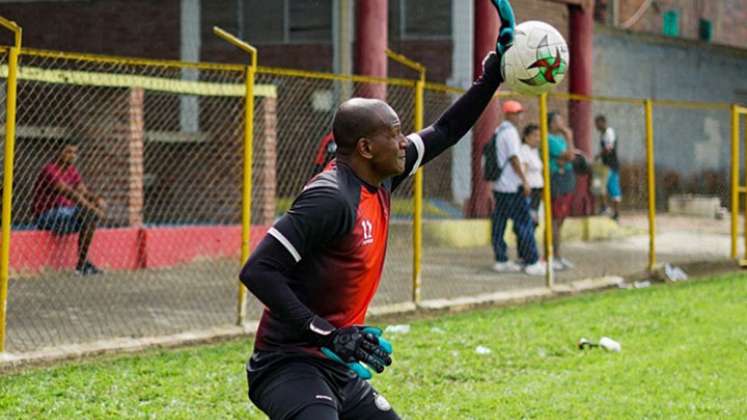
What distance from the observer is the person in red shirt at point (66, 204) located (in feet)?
42.5

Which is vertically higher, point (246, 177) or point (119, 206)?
point (246, 177)

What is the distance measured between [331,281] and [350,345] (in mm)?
320

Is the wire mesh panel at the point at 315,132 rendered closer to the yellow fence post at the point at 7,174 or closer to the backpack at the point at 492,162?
the backpack at the point at 492,162

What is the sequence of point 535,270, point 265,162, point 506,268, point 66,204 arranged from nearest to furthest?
point 66,204 < point 535,270 < point 506,268 < point 265,162

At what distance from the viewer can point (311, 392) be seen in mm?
4371

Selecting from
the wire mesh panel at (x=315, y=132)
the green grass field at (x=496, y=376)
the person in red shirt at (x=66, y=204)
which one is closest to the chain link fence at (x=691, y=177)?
the wire mesh panel at (x=315, y=132)

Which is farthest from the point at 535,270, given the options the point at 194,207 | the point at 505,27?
the point at 505,27

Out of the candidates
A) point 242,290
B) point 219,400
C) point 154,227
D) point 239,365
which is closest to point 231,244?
point 154,227

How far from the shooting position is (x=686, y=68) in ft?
93.0

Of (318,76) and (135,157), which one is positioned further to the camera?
(135,157)

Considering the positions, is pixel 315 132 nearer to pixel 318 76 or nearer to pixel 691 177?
pixel 318 76

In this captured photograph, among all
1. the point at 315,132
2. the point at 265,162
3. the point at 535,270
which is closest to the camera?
the point at 535,270

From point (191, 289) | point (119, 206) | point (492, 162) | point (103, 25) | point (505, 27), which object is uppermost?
point (103, 25)

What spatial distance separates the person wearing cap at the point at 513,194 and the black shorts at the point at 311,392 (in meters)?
9.04
